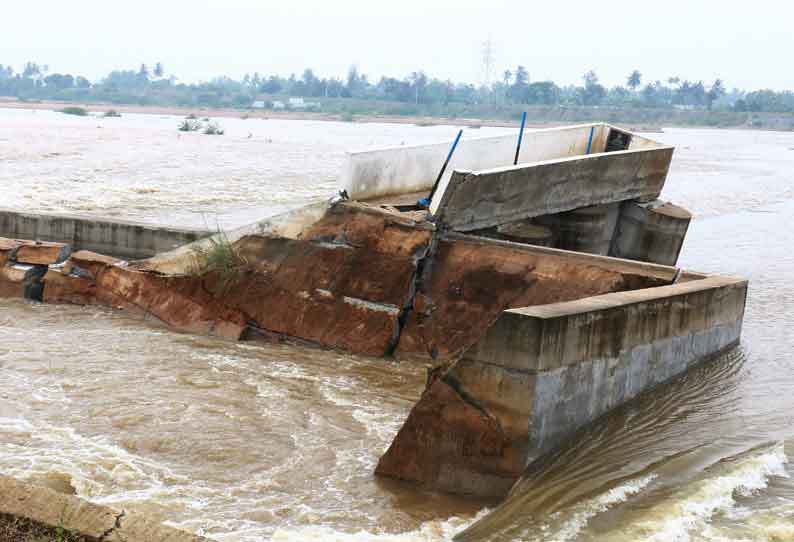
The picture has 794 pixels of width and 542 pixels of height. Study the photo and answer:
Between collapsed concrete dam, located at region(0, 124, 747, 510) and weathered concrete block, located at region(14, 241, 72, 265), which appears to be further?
weathered concrete block, located at region(14, 241, 72, 265)

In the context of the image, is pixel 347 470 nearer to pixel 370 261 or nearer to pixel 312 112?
pixel 370 261

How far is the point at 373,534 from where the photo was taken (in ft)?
19.5

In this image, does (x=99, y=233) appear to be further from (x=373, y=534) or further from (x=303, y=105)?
(x=303, y=105)

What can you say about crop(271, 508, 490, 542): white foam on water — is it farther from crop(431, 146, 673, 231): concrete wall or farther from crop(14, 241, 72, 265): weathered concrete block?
crop(14, 241, 72, 265): weathered concrete block

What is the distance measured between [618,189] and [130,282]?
6516 millimetres

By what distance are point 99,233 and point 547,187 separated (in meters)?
5.41

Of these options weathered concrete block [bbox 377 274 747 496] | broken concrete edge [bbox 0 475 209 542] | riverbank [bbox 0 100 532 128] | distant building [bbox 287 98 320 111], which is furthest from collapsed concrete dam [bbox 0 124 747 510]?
distant building [bbox 287 98 320 111]

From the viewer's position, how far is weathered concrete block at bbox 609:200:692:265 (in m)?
14.8

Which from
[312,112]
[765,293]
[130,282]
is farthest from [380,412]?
[312,112]

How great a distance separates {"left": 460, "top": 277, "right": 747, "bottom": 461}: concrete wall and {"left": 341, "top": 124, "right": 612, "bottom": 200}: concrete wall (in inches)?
136

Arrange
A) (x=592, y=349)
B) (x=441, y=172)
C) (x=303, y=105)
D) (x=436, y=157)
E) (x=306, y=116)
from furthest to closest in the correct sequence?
(x=303, y=105)
(x=306, y=116)
(x=436, y=157)
(x=441, y=172)
(x=592, y=349)

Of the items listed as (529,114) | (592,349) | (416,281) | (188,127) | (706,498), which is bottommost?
(188,127)

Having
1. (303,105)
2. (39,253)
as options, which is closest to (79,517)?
(39,253)

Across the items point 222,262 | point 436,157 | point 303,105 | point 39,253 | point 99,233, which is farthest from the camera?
point 303,105
